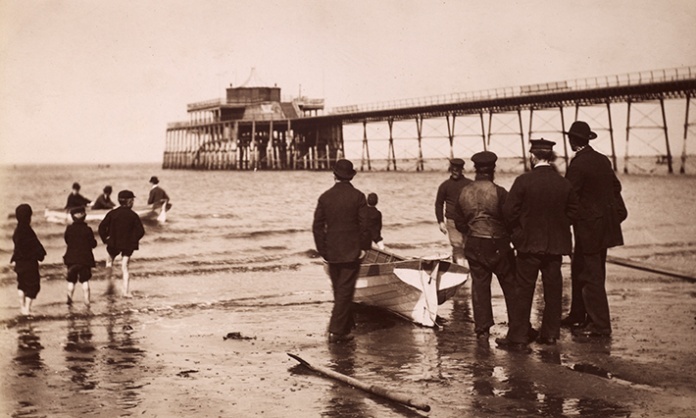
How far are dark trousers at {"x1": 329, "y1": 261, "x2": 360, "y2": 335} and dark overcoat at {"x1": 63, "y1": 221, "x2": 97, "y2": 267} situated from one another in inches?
175

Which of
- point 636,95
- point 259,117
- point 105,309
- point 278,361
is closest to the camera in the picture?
point 278,361

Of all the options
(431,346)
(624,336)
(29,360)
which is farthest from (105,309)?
(624,336)

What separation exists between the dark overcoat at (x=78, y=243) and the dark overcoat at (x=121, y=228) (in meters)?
0.72

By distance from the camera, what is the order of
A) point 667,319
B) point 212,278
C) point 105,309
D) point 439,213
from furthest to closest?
point 212,278 → point 105,309 → point 439,213 → point 667,319

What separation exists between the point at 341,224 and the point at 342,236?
0.13 m

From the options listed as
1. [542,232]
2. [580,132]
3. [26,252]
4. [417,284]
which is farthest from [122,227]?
[580,132]

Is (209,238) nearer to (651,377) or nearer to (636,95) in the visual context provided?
(651,377)

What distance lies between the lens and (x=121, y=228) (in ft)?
40.6

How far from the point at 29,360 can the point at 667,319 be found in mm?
7019

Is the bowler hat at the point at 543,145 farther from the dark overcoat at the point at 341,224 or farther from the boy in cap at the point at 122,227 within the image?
the boy in cap at the point at 122,227

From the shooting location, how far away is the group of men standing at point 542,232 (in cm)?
790

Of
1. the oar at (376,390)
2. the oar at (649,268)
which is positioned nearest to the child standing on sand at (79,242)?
the oar at (376,390)

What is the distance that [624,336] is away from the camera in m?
8.59

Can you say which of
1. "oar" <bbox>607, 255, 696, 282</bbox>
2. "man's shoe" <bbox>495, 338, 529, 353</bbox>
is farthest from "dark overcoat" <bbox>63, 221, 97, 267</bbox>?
"oar" <bbox>607, 255, 696, 282</bbox>
